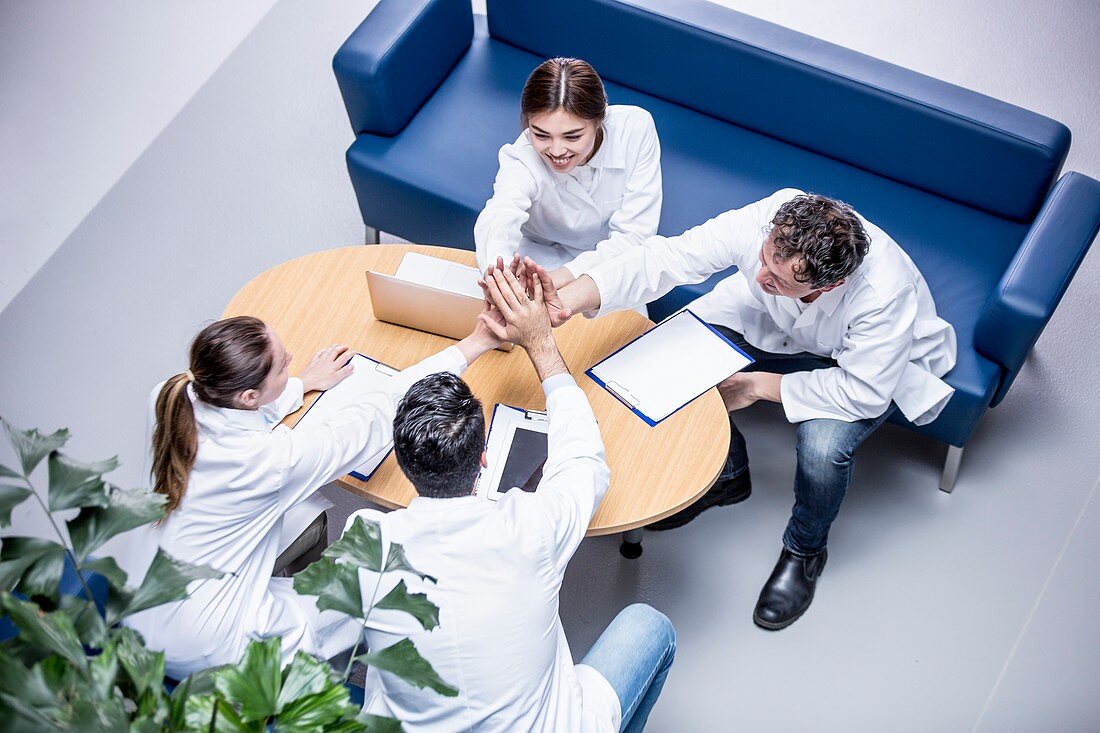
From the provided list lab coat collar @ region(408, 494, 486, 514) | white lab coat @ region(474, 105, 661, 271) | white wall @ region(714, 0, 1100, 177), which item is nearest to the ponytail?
lab coat collar @ region(408, 494, 486, 514)

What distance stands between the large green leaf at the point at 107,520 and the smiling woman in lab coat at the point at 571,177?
52.4 inches

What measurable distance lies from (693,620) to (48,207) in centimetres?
249

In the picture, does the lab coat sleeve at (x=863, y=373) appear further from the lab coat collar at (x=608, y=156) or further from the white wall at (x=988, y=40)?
the white wall at (x=988, y=40)

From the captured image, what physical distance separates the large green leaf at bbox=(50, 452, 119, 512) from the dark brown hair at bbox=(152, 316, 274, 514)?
2.30 ft

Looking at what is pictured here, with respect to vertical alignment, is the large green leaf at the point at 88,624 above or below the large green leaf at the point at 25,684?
below

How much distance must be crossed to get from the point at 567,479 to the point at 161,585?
36.1 inches

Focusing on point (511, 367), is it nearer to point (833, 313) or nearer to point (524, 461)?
point (524, 461)

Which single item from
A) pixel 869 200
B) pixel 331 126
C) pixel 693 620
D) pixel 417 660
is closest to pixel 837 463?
pixel 693 620

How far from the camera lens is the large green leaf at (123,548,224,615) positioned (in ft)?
3.74

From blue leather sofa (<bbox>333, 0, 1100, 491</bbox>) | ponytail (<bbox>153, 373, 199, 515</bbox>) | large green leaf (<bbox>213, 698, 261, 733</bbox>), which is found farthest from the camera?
blue leather sofa (<bbox>333, 0, 1100, 491</bbox>)

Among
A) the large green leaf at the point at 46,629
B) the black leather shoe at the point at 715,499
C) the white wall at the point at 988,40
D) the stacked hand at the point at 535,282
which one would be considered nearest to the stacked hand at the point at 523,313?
the stacked hand at the point at 535,282

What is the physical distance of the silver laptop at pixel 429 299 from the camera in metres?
2.28

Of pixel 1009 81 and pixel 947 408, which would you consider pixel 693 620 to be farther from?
pixel 1009 81

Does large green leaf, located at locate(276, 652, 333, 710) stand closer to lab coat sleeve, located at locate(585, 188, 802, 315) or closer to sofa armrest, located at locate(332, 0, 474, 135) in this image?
lab coat sleeve, located at locate(585, 188, 802, 315)
